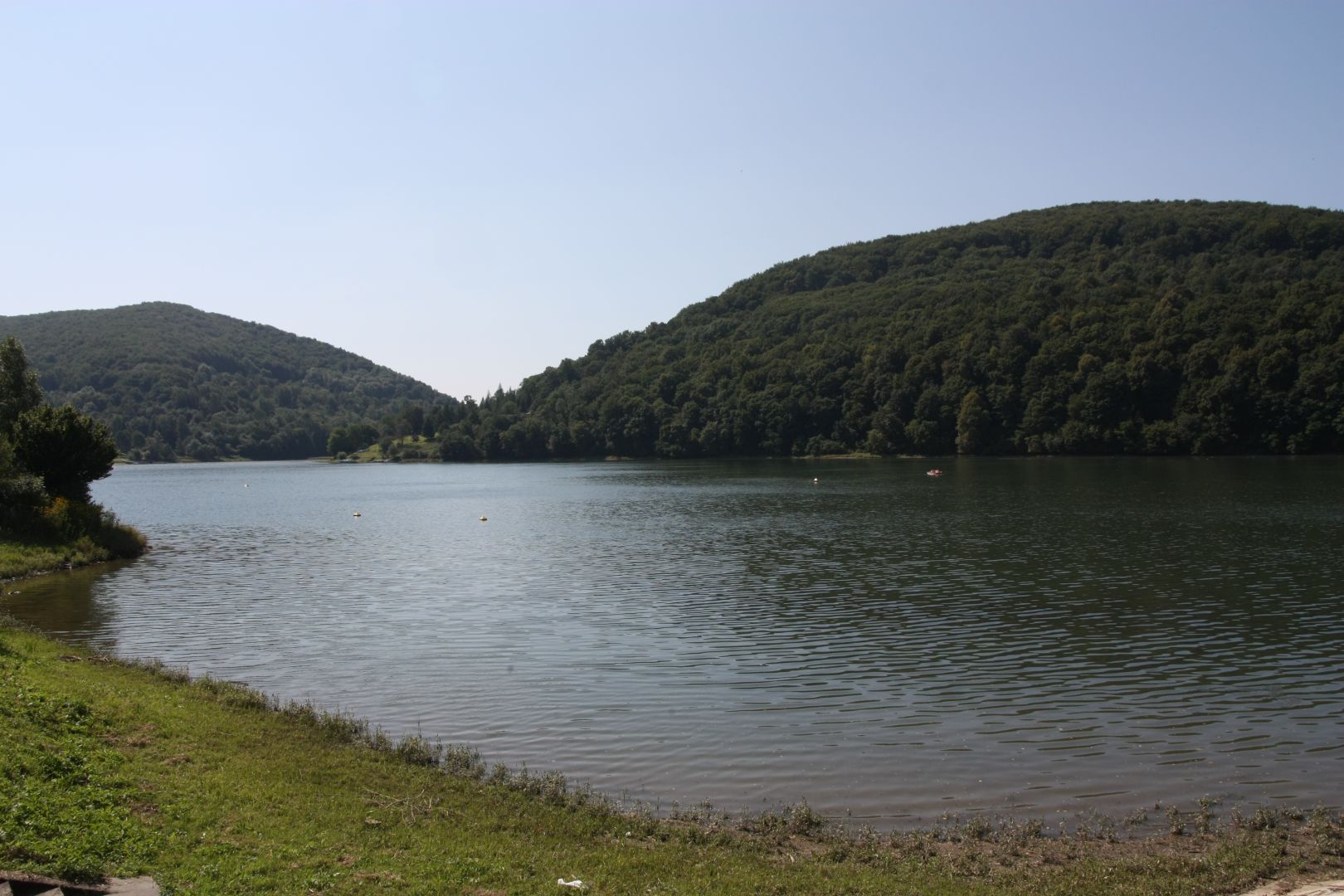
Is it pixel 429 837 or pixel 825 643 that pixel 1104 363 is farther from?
pixel 429 837

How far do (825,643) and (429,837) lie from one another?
16863mm

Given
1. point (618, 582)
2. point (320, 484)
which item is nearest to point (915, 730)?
point (618, 582)

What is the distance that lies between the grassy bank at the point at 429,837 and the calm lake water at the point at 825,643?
1778 mm

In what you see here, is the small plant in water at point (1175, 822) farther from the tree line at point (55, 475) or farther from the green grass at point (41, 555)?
the tree line at point (55, 475)

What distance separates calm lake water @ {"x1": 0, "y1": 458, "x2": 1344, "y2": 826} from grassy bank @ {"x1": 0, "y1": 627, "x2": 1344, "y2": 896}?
1.78m

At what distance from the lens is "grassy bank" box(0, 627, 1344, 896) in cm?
1012

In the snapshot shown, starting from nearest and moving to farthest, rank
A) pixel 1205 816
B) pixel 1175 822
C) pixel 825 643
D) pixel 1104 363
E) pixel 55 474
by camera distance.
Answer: pixel 1175 822, pixel 1205 816, pixel 825 643, pixel 55 474, pixel 1104 363

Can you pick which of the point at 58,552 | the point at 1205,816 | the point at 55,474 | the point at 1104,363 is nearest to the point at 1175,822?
the point at 1205,816

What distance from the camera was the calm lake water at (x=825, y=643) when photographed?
16594mm

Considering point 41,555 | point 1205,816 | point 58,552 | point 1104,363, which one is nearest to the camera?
point 1205,816

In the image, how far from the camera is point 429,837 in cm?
1177

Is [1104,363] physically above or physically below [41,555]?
above

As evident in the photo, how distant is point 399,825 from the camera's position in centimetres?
1217

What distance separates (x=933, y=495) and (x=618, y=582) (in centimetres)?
4625
